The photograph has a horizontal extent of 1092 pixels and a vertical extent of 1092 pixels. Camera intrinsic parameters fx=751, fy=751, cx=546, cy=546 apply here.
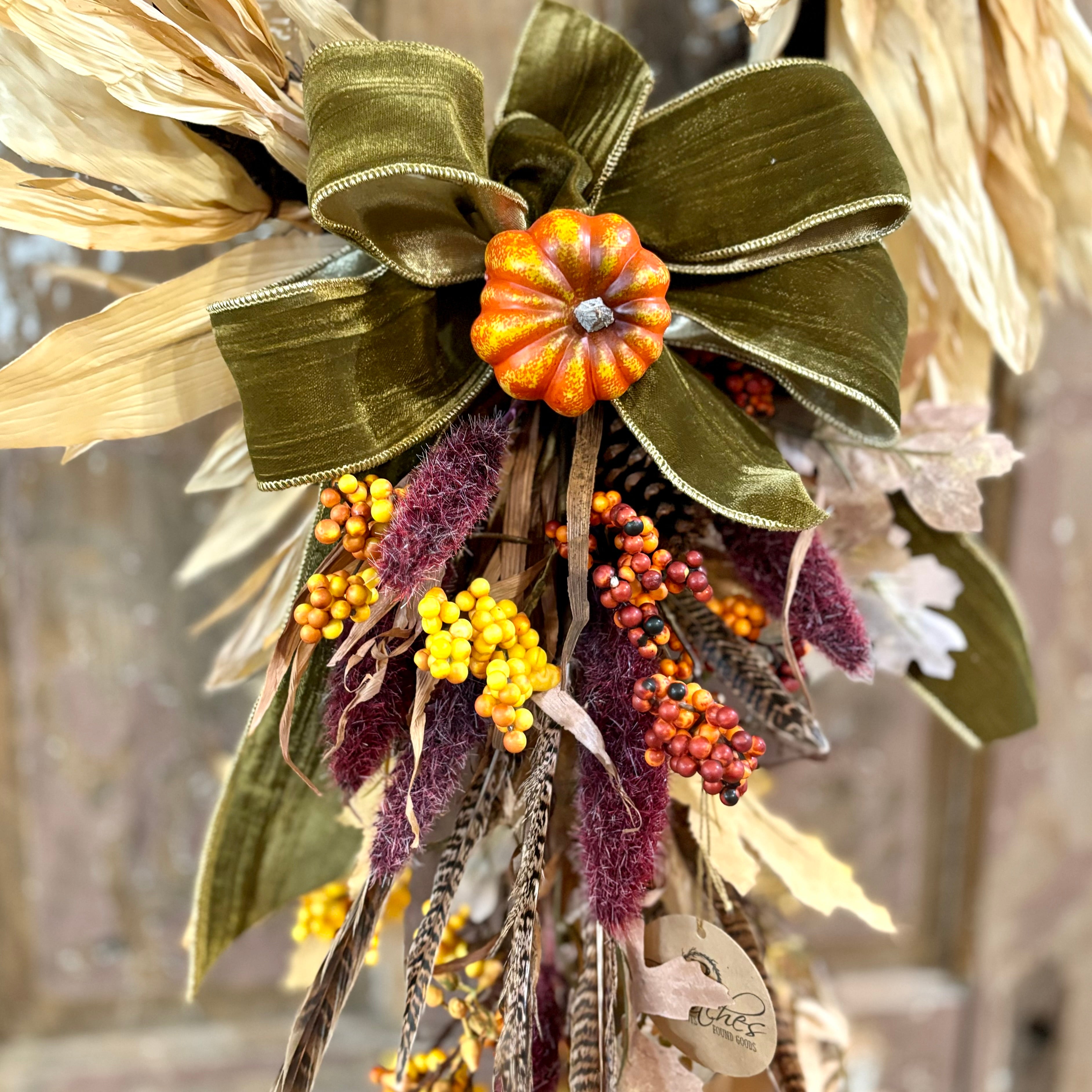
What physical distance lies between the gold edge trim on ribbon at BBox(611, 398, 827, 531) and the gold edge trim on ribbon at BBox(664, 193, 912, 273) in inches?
3.6

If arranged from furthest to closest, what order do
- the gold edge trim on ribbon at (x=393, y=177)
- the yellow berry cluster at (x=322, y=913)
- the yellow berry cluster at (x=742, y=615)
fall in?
1. the yellow berry cluster at (x=322, y=913)
2. the yellow berry cluster at (x=742, y=615)
3. the gold edge trim on ribbon at (x=393, y=177)

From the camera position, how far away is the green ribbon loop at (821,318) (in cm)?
36

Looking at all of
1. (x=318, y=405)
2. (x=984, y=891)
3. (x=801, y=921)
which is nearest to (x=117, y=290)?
(x=318, y=405)

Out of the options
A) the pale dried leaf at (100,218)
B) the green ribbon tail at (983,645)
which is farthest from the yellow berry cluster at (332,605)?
the green ribbon tail at (983,645)

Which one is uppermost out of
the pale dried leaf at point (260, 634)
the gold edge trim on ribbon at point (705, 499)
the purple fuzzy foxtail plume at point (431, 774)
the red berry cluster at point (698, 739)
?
the gold edge trim on ribbon at point (705, 499)

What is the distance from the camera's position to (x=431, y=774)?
0.35m

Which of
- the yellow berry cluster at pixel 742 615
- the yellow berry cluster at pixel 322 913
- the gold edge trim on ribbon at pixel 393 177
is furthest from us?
the yellow berry cluster at pixel 322 913

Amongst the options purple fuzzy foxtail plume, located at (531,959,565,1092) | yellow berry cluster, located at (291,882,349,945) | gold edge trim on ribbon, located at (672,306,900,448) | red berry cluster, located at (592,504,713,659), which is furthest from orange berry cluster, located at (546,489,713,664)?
yellow berry cluster, located at (291,882,349,945)

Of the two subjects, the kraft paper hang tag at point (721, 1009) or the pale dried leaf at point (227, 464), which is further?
the pale dried leaf at point (227, 464)

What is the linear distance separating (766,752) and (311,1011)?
0.29 metres

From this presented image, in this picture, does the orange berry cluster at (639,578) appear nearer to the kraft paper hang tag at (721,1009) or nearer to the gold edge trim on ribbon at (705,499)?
the gold edge trim on ribbon at (705,499)

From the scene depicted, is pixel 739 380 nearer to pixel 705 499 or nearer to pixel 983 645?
pixel 705 499

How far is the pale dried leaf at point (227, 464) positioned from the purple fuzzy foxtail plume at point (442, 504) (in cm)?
18

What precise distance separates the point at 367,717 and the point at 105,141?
321 millimetres
